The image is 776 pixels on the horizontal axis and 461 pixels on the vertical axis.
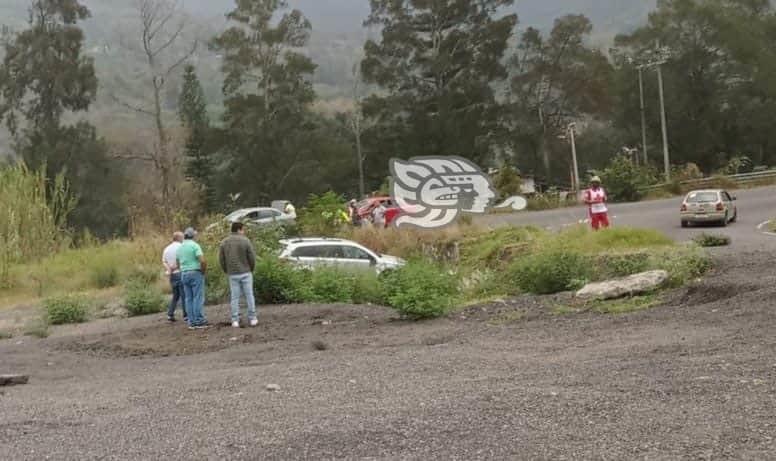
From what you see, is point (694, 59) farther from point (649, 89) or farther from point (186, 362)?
point (186, 362)

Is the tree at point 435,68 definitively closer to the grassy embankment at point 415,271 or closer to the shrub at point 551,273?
the grassy embankment at point 415,271

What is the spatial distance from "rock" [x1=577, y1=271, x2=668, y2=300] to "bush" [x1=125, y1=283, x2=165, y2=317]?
9.55 metres

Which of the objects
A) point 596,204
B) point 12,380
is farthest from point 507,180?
point 12,380

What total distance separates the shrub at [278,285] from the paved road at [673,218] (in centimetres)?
1011

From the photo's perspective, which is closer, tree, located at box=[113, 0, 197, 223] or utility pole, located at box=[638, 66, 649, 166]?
tree, located at box=[113, 0, 197, 223]

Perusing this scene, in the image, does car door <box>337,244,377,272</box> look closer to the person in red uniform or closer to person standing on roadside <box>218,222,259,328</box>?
person standing on roadside <box>218,222,259,328</box>

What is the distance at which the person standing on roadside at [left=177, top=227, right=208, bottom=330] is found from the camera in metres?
14.8

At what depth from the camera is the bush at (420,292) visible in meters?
13.6

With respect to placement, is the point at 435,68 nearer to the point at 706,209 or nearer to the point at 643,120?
the point at 643,120

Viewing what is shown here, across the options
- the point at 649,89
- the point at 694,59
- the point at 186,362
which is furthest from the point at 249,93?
the point at 186,362

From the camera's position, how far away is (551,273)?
612 inches

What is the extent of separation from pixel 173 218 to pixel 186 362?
15800mm

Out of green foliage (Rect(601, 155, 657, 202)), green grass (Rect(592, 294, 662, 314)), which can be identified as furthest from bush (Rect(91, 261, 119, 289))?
green foliage (Rect(601, 155, 657, 202))

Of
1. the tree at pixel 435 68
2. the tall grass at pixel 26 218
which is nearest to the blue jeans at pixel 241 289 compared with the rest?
the tall grass at pixel 26 218
